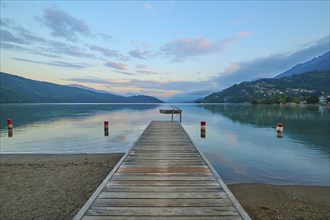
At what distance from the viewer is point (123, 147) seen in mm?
20078

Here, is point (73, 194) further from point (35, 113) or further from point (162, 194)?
point (35, 113)

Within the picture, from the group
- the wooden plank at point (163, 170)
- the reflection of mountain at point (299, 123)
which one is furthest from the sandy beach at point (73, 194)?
the reflection of mountain at point (299, 123)

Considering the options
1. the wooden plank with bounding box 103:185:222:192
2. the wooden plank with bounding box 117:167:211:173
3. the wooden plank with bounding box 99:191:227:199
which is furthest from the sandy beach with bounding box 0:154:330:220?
the wooden plank with bounding box 99:191:227:199

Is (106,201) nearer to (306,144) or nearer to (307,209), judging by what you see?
(307,209)

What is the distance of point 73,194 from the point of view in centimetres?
888

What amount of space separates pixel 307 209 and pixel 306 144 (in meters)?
16.9

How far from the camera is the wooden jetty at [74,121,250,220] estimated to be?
4.55m

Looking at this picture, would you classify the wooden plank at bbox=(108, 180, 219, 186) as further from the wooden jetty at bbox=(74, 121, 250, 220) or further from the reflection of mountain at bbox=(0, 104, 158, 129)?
the reflection of mountain at bbox=(0, 104, 158, 129)

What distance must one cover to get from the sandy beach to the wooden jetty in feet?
7.34

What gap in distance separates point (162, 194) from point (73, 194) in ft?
16.4

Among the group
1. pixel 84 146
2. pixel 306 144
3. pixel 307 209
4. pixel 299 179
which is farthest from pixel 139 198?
pixel 306 144

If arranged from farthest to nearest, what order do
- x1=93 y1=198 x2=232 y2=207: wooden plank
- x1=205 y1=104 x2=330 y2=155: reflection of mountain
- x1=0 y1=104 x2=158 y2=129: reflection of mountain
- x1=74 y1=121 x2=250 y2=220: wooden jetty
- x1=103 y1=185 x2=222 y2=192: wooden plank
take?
1. x1=0 y1=104 x2=158 y2=129: reflection of mountain
2. x1=205 y1=104 x2=330 y2=155: reflection of mountain
3. x1=103 y1=185 x2=222 y2=192: wooden plank
4. x1=93 y1=198 x2=232 y2=207: wooden plank
5. x1=74 y1=121 x2=250 y2=220: wooden jetty

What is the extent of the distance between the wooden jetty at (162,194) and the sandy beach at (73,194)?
224 centimetres

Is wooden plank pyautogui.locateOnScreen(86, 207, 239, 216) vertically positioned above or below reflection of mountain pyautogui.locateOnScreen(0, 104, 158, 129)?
below
